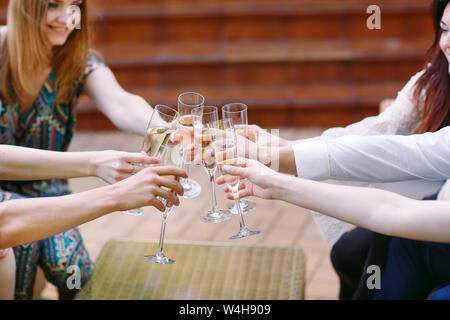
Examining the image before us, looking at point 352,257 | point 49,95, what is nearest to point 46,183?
point 49,95

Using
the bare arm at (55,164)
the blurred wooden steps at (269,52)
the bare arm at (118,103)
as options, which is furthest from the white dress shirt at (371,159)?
the blurred wooden steps at (269,52)

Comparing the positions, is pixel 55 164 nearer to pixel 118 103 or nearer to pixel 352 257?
pixel 118 103

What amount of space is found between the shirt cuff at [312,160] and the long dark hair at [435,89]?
440mm

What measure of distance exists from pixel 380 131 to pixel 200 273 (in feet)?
2.60

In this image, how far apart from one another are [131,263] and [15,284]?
41 cm

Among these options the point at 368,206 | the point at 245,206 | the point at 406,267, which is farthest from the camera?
the point at 406,267

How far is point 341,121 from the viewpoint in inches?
178

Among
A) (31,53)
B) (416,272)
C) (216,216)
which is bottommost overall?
(416,272)

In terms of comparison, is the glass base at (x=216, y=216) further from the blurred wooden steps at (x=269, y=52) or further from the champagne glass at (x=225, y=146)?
the blurred wooden steps at (x=269, y=52)

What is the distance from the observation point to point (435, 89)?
6.91ft

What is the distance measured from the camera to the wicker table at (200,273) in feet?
7.40

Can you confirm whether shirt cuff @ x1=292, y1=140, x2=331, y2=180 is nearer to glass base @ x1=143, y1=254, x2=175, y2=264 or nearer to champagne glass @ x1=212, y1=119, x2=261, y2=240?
champagne glass @ x1=212, y1=119, x2=261, y2=240

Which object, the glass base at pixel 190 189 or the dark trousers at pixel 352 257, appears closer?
the glass base at pixel 190 189
